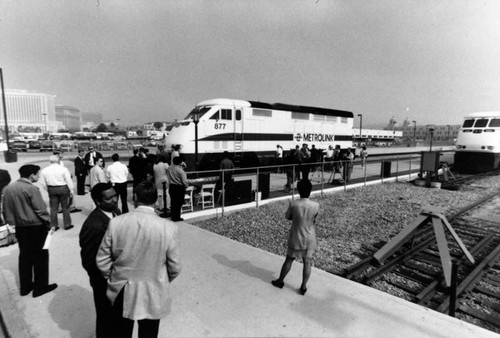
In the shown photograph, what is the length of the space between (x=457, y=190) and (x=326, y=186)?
6985 millimetres

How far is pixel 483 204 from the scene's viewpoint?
486 inches

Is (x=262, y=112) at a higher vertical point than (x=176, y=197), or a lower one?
higher

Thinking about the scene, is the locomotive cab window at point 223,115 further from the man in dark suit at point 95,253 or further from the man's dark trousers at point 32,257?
the man in dark suit at point 95,253

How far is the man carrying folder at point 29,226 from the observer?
4.22 m

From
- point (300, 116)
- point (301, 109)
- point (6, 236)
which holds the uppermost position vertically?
point (301, 109)

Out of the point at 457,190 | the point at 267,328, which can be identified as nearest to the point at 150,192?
the point at 267,328

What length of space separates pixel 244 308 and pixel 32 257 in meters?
3.25

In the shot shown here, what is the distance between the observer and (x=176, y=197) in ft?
26.0

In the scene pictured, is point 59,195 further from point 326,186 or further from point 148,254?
point 326,186

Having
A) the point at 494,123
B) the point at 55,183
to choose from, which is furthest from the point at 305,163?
the point at 494,123

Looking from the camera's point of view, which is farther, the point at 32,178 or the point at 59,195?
the point at 59,195

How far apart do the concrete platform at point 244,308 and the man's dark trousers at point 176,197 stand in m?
2.64

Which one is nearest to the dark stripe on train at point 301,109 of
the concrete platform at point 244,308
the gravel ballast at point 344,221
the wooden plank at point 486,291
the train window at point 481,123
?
the gravel ballast at point 344,221

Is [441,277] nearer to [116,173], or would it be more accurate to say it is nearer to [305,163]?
[116,173]
